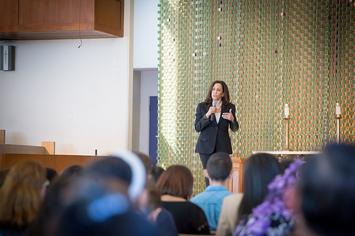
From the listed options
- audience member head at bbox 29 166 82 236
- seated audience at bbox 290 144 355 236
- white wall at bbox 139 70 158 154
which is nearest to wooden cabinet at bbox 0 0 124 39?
white wall at bbox 139 70 158 154

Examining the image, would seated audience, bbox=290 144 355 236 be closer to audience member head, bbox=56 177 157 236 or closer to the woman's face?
audience member head, bbox=56 177 157 236

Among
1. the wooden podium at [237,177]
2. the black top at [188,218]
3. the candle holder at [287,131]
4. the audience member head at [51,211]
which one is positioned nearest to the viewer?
the audience member head at [51,211]

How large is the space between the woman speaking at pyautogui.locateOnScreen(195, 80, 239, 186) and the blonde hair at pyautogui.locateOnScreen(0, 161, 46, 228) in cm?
417

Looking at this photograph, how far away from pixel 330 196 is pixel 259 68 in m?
8.28

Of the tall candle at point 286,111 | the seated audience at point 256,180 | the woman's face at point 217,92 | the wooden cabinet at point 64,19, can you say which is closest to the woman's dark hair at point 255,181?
the seated audience at point 256,180

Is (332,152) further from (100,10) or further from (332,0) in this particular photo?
(100,10)

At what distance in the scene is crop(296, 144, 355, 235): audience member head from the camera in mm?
1253

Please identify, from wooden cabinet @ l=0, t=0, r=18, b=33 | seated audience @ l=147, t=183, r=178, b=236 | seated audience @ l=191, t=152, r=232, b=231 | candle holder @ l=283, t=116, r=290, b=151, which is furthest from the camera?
wooden cabinet @ l=0, t=0, r=18, b=33

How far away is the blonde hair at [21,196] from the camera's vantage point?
3080 millimetres

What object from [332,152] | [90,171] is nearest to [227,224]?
[90,171]

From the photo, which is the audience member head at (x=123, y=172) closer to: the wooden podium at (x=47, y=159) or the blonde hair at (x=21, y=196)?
the blonde hair at (x=21, y=196)

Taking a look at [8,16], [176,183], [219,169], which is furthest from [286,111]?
[176,183]

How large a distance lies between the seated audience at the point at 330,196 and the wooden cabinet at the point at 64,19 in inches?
342

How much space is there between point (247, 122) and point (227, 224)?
5.96 meters
